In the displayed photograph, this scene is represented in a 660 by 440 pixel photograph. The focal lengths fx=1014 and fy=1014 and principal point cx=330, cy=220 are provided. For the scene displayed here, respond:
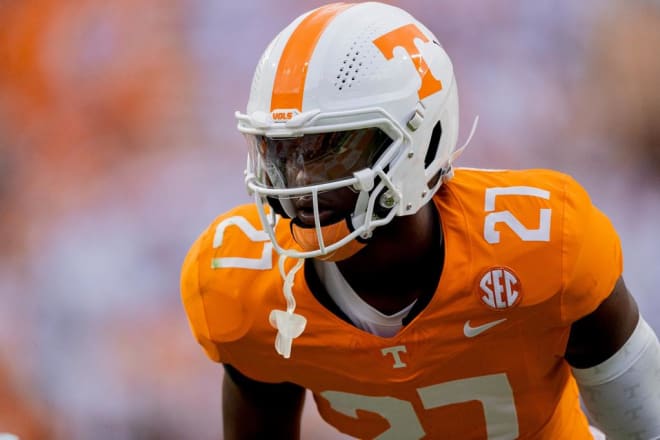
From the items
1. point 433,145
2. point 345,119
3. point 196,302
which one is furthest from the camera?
point 196,302

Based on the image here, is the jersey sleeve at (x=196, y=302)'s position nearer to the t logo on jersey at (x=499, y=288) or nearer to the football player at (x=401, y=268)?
the football player at (x=401, y=268)

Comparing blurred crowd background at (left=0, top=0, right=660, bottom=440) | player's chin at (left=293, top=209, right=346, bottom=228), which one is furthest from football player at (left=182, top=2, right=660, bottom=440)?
blurred crowd background at (left=0, top=0, right=660, bottom=440)

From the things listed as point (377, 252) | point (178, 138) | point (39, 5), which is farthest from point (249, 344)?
point (39, 5)

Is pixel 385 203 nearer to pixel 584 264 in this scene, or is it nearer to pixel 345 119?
pixel 345 119

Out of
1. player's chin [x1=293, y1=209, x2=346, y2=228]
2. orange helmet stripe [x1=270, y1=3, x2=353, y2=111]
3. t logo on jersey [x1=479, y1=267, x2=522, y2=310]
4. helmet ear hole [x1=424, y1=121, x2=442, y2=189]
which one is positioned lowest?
t logo on jersey [x1=479, y1=267, x2=522, y2=310]

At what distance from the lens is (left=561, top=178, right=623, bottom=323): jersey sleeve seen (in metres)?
1.18

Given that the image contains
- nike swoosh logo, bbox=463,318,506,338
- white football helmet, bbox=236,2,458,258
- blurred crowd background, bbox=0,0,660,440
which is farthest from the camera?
blurred crowd background, bbox=0,0,660,440

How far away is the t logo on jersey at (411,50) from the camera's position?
1.15m

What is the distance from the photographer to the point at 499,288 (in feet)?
3.92

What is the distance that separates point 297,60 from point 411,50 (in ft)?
0.44

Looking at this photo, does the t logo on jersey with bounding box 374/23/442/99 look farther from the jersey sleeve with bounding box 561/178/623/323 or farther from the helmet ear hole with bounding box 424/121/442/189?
the jersey sleeve with bounding box 561/178/623/323

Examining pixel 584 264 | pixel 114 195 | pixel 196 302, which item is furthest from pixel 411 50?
pixel 114 195

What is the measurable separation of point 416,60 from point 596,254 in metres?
0.31

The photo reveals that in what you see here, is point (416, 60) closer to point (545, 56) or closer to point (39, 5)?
point (545, 56)
